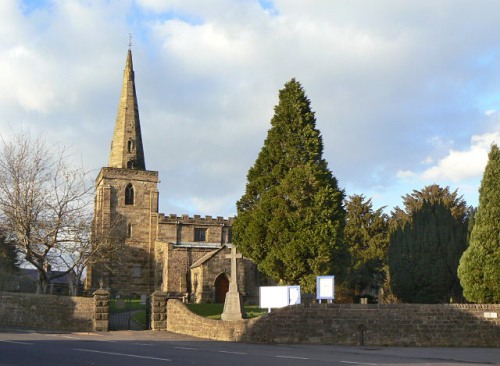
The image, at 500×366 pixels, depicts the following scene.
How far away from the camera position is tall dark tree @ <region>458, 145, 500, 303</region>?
24.9 m

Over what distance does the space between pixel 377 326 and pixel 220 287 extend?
31328mm

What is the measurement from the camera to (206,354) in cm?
1570

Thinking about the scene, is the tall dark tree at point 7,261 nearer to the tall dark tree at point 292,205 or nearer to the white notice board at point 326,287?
the tall dark tree at point 292,205

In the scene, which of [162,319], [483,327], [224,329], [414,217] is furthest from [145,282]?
[483,327]

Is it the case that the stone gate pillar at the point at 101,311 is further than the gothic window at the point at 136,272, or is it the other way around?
the gothic window at the point at 136,272

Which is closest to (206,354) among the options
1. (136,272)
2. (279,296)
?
(279,296)

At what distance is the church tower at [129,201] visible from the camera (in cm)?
6097

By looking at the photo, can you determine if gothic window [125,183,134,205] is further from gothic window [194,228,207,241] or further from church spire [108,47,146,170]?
gothic window [194,228,207,241]

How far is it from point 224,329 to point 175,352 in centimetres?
632

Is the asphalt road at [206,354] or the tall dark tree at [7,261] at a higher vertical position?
the tall dark tree at [7,261]

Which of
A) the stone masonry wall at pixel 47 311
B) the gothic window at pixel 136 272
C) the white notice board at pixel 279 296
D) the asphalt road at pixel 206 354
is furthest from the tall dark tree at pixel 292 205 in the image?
the gothic window at pixel 136 272

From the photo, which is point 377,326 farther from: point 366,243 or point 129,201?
point 129,201

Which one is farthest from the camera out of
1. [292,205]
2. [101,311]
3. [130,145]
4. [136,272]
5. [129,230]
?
[130,145]

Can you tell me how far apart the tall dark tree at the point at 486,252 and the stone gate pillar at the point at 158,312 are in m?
13.0
